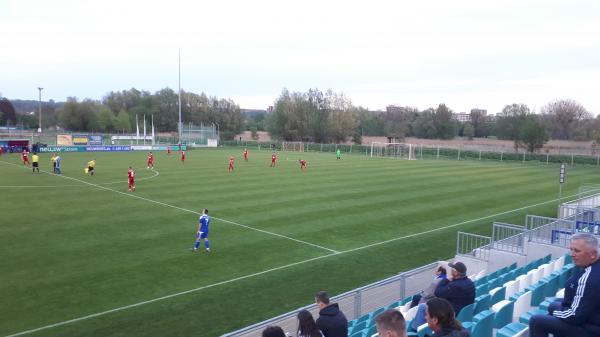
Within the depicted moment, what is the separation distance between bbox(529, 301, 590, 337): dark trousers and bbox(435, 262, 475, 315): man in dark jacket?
1849mm

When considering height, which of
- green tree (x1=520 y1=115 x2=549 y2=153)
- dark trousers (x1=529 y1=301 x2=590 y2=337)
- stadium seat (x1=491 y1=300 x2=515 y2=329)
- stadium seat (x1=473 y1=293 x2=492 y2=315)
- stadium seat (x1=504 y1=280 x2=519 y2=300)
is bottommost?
stadium seat (x1=504 y1=280 x2=519 y2=300)

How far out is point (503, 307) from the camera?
20.7ft

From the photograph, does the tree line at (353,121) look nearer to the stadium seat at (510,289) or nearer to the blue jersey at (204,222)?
the blue jersey at (204,222)

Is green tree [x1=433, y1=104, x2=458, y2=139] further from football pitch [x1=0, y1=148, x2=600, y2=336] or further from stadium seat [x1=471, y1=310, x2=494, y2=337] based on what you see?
stadium seat [x1=471, y1=310, x2=494, y2=337]

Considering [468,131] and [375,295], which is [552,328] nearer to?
[375,295]

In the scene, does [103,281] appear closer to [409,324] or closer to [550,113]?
[409,324]

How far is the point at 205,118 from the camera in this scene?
12362cm

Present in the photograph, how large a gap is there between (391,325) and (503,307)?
334 cm

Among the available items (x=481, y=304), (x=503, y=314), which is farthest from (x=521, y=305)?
(x=503, y=314)

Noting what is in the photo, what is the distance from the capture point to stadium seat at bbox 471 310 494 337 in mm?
5527

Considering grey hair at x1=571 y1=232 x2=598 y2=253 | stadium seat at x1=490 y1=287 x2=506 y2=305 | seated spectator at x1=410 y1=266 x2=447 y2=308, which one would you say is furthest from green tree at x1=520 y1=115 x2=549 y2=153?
grey hair at x1=571 y1=232 x2=598 y2=253

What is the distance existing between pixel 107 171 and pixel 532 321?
38.1 metres

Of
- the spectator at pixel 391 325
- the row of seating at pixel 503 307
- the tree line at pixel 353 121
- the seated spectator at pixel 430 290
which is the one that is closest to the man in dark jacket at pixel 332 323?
the row of seating at pixel 503 307

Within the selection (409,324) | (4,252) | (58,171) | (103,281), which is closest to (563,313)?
(409,324)
